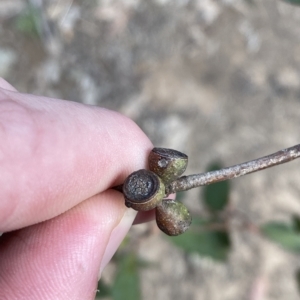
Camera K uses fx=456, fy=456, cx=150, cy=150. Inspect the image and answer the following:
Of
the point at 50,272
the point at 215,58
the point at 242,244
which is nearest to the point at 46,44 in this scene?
the point at 215,58

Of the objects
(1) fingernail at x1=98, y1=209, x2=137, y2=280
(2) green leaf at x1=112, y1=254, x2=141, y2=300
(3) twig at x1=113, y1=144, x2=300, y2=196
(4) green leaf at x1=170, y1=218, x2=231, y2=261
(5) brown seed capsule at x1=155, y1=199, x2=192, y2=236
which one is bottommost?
(2) green leaf at x1=112, y1=254, x2=141, y2=300

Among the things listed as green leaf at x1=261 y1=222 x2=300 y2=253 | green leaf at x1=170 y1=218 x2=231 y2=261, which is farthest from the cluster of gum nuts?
green leaf at x1=261 y1=222 x2=300 y2=253

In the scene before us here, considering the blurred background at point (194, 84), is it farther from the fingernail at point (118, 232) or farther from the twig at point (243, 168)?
the twig at point (243, 168)

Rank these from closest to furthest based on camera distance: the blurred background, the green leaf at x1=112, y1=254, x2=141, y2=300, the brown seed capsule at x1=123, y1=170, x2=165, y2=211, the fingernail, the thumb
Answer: the brown seed capsule at x1=123, y1=170, x2=165, y2=211 → the thumb → the fingernail → the green leaf at x1=112, y1=254, x2=141, y2=300 → the blurred background

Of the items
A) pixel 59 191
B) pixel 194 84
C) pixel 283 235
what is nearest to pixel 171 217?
pixel 59 191

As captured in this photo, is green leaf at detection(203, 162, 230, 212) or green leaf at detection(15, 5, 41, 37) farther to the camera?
green leaf at detection(15, 5, 41, 37)

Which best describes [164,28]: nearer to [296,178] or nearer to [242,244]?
[296,178]

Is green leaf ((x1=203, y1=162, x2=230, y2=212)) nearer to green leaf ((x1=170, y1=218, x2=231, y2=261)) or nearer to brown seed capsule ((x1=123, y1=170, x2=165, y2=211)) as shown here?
green leaf ((x1=170, y1=218, x2=231, y2=261))

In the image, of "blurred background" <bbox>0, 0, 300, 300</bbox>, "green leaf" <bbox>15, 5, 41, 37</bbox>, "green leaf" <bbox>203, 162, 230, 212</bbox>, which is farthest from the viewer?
"green leaf" <bbox>15, 5, 41, 37</bbox>
